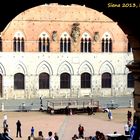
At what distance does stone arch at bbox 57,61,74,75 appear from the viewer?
4609 cm

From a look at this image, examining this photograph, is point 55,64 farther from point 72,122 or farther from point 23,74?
point 72,122

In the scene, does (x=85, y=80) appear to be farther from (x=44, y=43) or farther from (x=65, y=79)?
(x=44, y=43)

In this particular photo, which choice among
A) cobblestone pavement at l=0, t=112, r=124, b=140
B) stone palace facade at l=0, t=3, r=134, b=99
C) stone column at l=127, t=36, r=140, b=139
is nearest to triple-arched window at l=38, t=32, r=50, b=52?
stone palace facade at l=0, t=3, r=134, b=99

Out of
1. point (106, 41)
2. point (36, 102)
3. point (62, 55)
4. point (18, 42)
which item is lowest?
point (36, 102)

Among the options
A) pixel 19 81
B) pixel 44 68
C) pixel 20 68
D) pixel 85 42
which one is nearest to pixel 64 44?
pixel 85 42

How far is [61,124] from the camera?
31.8 metres

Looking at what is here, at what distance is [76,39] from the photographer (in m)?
46.4

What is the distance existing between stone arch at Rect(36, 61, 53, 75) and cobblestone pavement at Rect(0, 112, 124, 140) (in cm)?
850

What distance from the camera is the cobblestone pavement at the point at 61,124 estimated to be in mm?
28422

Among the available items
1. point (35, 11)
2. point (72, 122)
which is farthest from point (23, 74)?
point (72, 122)

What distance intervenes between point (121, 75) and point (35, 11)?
33.3 feet

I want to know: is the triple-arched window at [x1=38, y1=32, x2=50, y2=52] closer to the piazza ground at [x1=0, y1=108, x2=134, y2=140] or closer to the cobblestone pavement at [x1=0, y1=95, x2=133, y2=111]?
the cobblestone pavement at [x1=0, y1=95, x2=133, y2=111]

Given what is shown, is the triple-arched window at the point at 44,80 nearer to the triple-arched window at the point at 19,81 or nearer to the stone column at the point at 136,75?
the triple-arched window at the point at 19,81

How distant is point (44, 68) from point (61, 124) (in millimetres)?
14646
